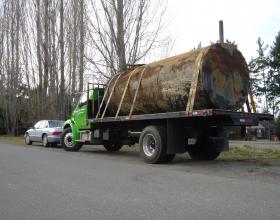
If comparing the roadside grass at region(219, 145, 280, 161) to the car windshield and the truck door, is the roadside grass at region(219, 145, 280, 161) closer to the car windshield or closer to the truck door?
the truck door

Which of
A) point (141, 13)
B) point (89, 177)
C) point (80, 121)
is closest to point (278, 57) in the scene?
point (141, 13)

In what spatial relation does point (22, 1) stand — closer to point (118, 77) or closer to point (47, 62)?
point (47, 62)

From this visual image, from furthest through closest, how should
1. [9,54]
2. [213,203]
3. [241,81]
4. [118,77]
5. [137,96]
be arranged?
[9,54] < [118,77] < [137,96] < [241,81] < [213,203]

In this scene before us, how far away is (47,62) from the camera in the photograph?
32.4 m

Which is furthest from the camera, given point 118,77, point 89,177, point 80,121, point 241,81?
point 80,121

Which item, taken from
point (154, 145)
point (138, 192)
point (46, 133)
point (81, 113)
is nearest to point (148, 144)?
point (154, 145)

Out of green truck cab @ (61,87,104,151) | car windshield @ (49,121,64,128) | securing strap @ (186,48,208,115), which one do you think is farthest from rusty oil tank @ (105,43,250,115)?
car windshield @ (49,121,64,128)

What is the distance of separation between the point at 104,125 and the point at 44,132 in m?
7.82

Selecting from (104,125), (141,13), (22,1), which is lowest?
(104,125)

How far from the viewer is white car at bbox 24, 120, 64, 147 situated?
2291 cm

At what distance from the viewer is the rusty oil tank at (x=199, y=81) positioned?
1232 centimetres


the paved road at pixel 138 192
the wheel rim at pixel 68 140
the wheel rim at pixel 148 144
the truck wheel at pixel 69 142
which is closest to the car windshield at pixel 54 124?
the truck wheel at pixel 69 142

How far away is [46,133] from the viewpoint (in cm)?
2336

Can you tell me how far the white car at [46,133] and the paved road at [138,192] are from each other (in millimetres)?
10770
